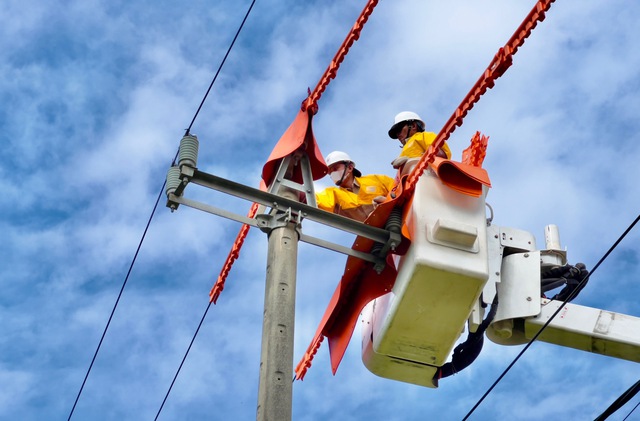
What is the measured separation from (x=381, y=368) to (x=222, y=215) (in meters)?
2.15

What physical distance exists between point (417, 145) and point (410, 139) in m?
0.15

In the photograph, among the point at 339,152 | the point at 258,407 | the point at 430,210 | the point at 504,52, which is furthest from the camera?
the point at 339,152

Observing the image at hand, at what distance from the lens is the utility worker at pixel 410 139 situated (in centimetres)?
967

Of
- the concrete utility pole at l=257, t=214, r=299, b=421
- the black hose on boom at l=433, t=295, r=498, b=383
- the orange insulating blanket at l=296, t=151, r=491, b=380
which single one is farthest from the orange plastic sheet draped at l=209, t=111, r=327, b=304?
the black hose on boom at l=433, t=295, r=498, b=383

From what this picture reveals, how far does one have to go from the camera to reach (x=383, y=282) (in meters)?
9.34

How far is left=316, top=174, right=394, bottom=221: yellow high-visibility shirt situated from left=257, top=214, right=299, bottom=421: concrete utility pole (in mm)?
2243

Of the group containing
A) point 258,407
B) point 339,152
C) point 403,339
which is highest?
point 339,152

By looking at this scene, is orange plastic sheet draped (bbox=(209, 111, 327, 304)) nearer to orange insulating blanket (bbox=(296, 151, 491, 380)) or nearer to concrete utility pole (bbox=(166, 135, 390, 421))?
concrete utility pole (bbox=(166, 135, 390, 421))

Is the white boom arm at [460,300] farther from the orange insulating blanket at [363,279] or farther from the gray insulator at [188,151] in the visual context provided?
the gray insulator at [188,151]

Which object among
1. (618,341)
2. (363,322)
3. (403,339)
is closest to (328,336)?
(363,322)

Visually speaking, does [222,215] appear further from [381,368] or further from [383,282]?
[381,368]

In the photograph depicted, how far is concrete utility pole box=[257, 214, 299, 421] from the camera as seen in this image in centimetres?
719

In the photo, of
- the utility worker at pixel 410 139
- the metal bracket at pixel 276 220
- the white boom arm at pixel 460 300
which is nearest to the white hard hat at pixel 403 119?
the utility worker at pixel 410 139

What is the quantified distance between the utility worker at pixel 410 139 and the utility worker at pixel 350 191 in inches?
16.3
